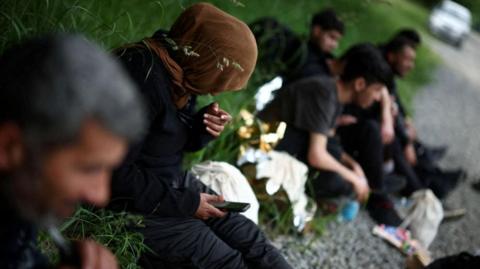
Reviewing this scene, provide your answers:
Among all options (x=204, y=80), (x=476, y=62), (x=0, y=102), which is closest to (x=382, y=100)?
(x=204, y=80)

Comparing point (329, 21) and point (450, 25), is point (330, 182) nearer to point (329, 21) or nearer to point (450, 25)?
point (329, 21)

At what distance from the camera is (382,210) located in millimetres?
4203

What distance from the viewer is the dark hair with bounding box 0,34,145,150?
0.97 m

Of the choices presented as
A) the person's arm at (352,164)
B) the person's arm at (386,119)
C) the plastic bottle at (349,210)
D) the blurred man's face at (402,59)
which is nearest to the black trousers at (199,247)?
the plastic bottle at (349,210)

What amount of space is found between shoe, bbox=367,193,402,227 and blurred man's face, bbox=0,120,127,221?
3.41 metres

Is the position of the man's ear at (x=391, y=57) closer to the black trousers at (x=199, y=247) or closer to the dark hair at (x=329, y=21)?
the dark hair at (x=329, y=21)

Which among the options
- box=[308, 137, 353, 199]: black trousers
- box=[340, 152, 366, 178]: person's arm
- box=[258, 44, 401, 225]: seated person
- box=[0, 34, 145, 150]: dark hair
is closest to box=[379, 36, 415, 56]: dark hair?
box=[258, 44, 401, 225]: seated person

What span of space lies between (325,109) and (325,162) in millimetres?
398

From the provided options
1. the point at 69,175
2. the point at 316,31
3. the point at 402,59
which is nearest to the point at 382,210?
the point at 402,59

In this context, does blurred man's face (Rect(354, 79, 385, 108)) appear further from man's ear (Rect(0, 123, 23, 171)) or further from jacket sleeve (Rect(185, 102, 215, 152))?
man's ear (Rect(0, 123, 23, 171))

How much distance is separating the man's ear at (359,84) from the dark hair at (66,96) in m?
2.81

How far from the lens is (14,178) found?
3.46 ft

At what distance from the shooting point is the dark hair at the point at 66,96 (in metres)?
0.97

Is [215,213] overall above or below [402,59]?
above
